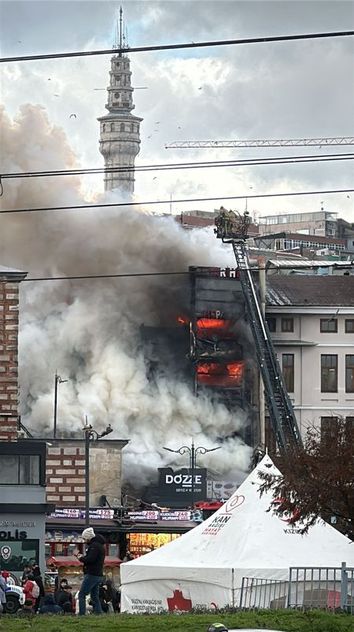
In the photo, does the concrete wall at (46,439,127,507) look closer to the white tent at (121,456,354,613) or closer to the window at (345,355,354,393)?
the window at (345,355,354,393)

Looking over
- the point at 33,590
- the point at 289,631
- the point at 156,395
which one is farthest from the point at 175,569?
the point at 156,395

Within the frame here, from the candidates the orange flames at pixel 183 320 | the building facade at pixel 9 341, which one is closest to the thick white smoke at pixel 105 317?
the orange flames at pixel 183 320

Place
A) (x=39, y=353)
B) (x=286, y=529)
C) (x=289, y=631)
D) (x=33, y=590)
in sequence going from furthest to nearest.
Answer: (x=39, y=353) → (x=286, y=529) → (x=33, y=590) → (x=289, y=631)

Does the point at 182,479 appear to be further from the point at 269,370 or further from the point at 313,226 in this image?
the point at 313,226

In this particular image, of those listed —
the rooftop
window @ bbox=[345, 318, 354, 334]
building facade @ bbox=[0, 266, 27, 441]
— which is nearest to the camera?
building facade @ bbox=[0, 266, 27, 441]

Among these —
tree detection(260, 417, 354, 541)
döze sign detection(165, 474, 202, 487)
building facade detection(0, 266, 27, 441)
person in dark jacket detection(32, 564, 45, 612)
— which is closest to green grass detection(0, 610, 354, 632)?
person in dark jacket detection(32, 564, 45, 612)

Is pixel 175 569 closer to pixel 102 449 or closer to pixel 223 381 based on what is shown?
pixel 102 449

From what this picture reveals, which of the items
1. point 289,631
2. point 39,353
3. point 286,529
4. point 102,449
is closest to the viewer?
point 289,631

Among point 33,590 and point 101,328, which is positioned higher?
point 101,328

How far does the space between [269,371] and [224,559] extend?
2501 inches

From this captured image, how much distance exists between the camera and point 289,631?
23.5 meters

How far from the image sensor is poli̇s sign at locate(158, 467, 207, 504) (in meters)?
89.5

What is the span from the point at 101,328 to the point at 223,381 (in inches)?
285

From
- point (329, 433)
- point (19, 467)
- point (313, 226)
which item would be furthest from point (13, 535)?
point (313, 226)
